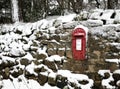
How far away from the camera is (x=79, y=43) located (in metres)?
6.10

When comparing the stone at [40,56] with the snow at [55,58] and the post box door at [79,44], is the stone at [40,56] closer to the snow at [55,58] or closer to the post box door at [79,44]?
the snow at [55,58]

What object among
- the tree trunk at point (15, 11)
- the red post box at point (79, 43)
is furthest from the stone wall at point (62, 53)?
the tree trunk at point (15, 11)

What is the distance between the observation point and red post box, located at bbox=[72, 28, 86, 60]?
608 cm

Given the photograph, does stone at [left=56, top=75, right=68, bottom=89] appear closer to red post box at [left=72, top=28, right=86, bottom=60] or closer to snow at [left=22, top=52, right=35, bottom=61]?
red post box at [left=72, top=28, right=86, bottom=60]

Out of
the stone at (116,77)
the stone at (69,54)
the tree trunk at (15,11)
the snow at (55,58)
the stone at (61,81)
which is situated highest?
the tree trunk at (15,11)

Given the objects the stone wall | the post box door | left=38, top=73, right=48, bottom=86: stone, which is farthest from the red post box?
left=38, top=73, right=48, bottom=86: stone

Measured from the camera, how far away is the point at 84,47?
612cm

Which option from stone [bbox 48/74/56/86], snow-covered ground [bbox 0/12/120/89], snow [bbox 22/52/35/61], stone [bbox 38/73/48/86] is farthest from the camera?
snow [bbox 22/52/35/61]

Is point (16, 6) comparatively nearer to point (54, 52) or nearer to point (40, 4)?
point (40, 4)

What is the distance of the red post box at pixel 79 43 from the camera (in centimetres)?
608

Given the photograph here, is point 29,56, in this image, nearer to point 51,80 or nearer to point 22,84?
point 22,84

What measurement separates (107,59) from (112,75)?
1.17 ft

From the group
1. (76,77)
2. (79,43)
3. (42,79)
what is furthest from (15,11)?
(76,77)

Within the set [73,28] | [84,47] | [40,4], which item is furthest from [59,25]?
[40,4]
